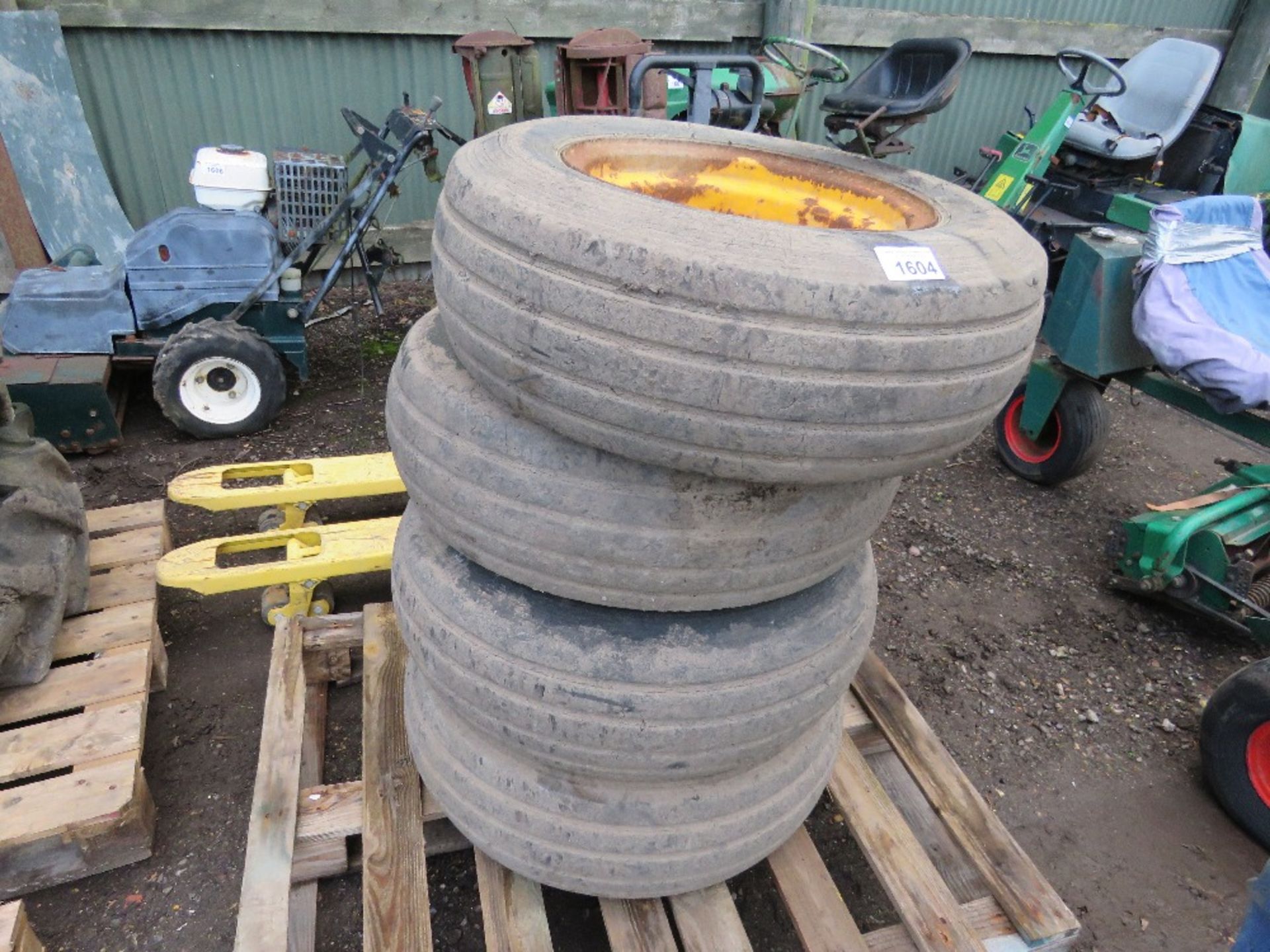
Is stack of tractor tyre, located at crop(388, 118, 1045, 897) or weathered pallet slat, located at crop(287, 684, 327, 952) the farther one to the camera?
weathered pallet slat, located at crop(287, 684, 327, 952)

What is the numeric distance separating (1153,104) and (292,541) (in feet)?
19.0

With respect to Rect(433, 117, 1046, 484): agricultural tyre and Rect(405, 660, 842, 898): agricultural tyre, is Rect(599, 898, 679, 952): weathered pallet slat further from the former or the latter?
Rect(433, 117, 1046, 484): agricultural tyre

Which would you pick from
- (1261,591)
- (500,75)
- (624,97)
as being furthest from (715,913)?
(500,75)

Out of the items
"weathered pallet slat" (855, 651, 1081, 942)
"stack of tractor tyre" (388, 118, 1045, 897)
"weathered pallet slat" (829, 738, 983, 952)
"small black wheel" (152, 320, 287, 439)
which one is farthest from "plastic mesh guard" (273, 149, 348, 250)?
"weathered pallet slat" (829, 738, 983, 952)

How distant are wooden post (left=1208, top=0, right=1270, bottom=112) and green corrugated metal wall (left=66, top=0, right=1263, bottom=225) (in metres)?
5.90

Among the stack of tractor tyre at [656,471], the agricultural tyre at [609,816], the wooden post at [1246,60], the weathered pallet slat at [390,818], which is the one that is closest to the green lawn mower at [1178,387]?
the stack of tractor tyre at [656,471]

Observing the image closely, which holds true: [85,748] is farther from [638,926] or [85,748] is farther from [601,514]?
[601,514]

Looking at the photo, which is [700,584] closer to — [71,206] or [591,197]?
[591,197]

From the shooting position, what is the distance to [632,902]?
1.71 meters

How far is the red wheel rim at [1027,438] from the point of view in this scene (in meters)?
3.99

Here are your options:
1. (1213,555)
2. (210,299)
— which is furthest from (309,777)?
(1213,555)

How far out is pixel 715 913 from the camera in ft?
5.50

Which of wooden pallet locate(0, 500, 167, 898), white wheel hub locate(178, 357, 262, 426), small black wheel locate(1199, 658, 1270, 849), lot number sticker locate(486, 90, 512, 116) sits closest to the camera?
wooden pallet locate(0, 500, 167, 898)

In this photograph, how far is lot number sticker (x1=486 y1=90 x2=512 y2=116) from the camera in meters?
4.18
